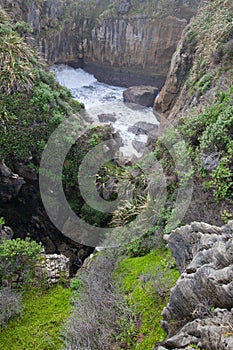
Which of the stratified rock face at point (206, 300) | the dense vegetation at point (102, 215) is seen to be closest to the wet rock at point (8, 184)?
the dense vegetation at point (102, 215)

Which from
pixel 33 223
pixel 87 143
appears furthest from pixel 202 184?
pixel 33 223

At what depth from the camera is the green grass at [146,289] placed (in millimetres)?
4593

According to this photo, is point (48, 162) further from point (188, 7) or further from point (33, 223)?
point (188, 7)

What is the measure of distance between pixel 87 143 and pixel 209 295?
8604 millimetres

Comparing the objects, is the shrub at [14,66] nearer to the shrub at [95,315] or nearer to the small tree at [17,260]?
the small tree at [17,260]

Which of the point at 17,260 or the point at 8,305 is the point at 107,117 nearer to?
the point at 17,260

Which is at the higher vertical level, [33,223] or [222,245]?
[222,245]

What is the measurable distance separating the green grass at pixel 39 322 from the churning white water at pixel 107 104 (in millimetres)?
10461

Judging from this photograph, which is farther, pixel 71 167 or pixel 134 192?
pixel 71 167

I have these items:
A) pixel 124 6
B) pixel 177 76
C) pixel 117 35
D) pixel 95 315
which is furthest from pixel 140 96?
pixel 95 315

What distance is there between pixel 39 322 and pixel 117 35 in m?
28.5

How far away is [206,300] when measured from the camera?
354 cm

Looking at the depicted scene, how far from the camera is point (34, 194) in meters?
11.4

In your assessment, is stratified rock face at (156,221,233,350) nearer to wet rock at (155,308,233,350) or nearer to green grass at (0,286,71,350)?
wet rock at (155,308,233,350)
